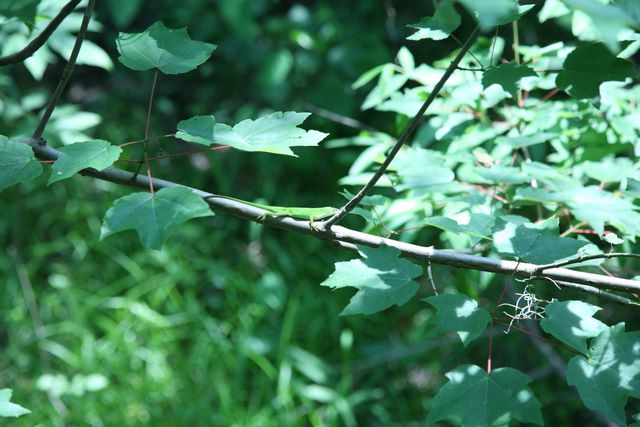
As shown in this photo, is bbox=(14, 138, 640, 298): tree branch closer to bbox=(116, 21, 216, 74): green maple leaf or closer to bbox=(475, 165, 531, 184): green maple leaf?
bbox=(116, 21, 216, 74): green maple leaf

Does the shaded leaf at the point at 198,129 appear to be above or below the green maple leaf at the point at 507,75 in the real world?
above

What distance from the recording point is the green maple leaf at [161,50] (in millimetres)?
946

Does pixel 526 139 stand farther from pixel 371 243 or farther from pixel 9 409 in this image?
pixel 9 409

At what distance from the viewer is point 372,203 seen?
1044 millimetres

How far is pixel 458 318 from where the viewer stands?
85 centimetres

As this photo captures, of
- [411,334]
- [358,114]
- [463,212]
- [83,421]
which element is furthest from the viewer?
[358,114]

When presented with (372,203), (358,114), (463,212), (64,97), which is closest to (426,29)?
(372,203)

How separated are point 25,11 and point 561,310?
0.71 meters

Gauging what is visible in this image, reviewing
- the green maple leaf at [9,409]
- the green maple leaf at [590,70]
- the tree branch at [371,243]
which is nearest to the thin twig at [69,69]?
the tree branch at [371,243]

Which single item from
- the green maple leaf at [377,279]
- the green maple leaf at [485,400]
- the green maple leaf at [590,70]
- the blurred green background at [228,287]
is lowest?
the blurred green background at [228,287]

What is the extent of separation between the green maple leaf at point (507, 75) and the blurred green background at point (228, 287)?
1.08m

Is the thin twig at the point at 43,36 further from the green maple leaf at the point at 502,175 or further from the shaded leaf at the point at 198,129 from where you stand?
the green maple leaf at the point at 502,175

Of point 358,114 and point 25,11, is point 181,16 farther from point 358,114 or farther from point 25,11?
point 25,11

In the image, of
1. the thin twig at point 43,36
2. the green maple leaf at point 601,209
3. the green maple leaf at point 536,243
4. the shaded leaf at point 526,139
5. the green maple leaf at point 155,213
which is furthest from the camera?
the shaded leaf at point 526,139
